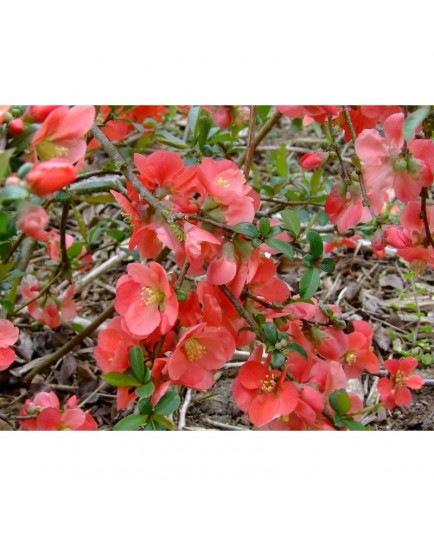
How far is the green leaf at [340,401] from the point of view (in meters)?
0.96

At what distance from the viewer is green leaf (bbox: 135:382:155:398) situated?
90cm

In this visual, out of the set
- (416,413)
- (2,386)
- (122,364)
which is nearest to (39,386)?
(2,386)

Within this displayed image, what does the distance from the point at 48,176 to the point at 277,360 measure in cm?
44

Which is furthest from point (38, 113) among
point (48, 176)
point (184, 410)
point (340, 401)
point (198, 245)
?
point (184, 410)

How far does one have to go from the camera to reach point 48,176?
654 mm

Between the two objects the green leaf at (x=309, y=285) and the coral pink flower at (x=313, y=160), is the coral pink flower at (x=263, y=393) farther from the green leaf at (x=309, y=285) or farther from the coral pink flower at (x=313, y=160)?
the coral pink flower at (x=313, y=160)

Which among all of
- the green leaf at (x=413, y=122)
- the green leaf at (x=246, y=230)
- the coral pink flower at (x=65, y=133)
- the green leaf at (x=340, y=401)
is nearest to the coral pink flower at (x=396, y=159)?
the green leaf at (x=413, y=122)

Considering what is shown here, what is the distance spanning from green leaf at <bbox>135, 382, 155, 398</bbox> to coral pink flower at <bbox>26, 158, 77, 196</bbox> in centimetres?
36

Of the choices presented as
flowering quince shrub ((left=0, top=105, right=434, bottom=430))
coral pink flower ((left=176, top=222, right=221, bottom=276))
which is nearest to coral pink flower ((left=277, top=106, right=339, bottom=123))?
flowering quince shrub ((left=0, top=105, right=434, bottom=430))

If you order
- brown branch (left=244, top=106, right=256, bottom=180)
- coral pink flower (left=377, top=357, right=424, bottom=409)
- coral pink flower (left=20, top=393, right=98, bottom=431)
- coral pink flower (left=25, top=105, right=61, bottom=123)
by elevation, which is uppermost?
coral pink flower (left=25, top=105, right=61, bottom=123)

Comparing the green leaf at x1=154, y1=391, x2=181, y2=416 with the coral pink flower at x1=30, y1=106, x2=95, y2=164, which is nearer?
the coral pink flower at x1=30, y1=106, x2=95, y2=164

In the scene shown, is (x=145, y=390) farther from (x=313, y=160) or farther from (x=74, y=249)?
(x=74, y=249)

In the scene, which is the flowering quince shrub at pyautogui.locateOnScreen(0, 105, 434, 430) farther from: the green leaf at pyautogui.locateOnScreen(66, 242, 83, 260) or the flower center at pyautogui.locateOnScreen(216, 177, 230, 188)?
the green leaf at pyautogui.locateOnScreen(66, 242, 83, 260)

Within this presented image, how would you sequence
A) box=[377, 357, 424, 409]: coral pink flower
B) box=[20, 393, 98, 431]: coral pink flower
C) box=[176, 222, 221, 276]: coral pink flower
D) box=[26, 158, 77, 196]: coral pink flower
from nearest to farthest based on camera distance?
box=[26, 158, 77, 196]: coral pink flower < box=[176, 222, 221, 276]: coral pink flower < box=[20, 393, 98, 431]: coral pink flower < box=[377, 357, 424, 409]: coral pink flower
